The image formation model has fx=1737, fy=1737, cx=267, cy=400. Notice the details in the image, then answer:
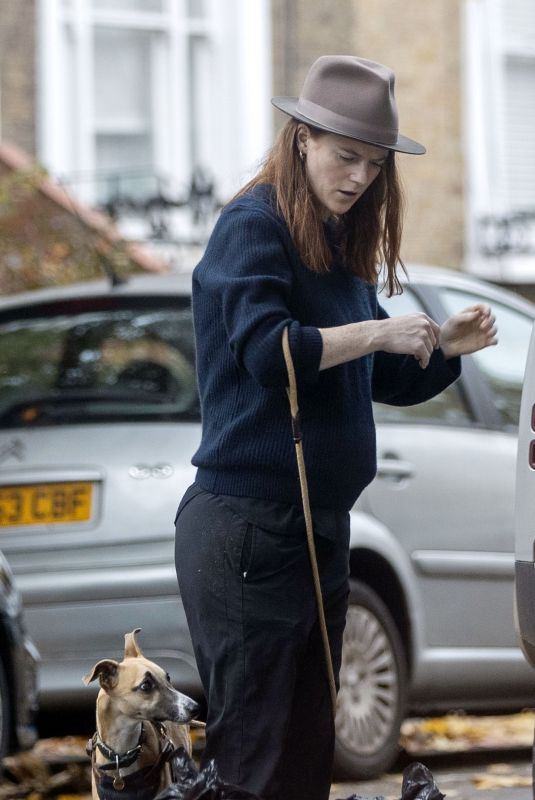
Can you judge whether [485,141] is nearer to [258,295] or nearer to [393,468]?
[393,468]

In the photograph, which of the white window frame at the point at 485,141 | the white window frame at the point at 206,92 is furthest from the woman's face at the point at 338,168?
the white window frame at the point at 485,141

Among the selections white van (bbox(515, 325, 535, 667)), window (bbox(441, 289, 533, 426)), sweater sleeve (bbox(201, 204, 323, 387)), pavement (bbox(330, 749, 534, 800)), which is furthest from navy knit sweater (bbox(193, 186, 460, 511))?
window (bbox(441, 289, 533, 426))

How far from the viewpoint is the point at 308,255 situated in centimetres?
364

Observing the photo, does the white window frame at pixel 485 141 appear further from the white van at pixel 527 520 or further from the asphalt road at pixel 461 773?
the white van at pixel 527 520

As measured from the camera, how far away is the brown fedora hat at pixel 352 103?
365cm

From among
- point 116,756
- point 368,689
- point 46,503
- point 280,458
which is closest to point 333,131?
point 280,458

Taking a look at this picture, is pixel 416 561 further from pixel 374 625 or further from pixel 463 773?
pixel 463 773

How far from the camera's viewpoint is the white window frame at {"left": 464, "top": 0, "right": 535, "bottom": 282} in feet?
50.1

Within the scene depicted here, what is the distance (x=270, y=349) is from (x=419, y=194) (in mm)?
11811

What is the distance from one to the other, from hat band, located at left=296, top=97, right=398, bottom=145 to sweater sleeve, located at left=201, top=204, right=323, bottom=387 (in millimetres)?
239

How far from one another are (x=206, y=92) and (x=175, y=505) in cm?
937

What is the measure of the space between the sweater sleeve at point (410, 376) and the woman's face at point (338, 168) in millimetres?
436

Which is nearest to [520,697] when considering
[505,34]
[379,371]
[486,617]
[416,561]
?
[486,617]

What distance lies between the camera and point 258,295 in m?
3.49
